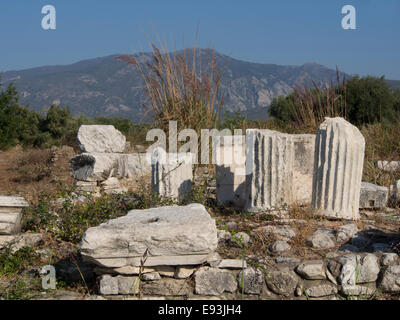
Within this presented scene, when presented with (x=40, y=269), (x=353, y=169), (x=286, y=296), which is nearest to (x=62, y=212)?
(x=40, y=269)

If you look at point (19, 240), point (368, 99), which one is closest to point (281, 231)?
point (19, 240)

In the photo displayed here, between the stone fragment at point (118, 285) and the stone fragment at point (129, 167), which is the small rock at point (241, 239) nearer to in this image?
the stone fragment at point (118, 285)

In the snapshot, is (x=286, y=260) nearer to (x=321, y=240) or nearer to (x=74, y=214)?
(x=321, y=240)

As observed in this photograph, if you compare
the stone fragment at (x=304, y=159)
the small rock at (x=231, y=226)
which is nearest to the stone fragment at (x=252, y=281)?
the small rock at (x=231, y=226)

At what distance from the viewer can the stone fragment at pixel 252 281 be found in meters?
3.02

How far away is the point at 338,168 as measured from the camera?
13.2ft

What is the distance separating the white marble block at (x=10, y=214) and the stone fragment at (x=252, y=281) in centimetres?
215

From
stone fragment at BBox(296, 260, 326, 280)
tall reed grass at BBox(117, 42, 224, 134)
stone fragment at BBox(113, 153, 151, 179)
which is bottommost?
stone fragment at BBox(296, 260, 326, 280)

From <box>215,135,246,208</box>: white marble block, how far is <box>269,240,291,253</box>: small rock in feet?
4.32

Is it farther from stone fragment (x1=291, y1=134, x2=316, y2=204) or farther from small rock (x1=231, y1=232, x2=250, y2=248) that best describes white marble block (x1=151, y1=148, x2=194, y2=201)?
stone fragment (x1=291, y1=134, x2=316, y2=204)

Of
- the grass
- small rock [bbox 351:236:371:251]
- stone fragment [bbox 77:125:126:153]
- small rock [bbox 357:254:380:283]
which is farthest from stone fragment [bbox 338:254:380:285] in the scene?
stone fragment [bbox 77:125:126:153]

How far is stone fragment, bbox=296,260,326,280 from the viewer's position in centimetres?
307
